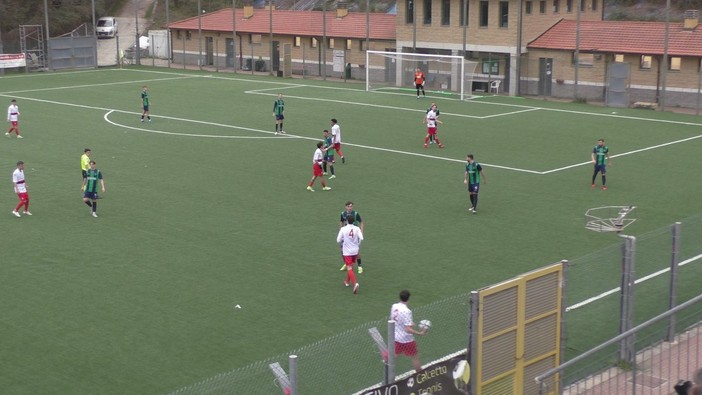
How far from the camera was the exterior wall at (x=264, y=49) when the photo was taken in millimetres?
→ 63031

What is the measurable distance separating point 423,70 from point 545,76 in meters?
7.07

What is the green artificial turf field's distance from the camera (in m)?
16.7

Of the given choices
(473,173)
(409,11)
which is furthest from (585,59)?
(473,173)

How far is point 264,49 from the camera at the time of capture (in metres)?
68.4

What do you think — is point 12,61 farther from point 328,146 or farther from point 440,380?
point 440,380

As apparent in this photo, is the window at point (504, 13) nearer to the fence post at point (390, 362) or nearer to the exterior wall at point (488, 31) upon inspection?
the exterior wall at point (488, 31)

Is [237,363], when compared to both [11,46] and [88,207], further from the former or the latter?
[11,46]

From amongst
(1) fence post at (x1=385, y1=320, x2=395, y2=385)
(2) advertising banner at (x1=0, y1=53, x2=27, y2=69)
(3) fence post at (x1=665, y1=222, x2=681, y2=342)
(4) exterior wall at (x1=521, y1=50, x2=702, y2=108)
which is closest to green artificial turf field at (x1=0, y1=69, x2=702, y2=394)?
(3) fence post at (x1=665, y1=222, x2=681, y2=342)

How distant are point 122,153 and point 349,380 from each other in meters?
24.8

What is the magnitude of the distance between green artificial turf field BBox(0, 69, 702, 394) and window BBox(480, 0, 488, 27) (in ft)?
29.5

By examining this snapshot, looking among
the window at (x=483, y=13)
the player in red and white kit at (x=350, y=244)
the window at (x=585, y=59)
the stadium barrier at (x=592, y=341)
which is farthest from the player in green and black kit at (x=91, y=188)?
the window at (x=483, y=13)

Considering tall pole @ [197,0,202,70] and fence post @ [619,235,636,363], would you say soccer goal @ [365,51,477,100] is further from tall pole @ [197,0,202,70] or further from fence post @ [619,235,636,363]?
fence post @ [619,235,636,363]

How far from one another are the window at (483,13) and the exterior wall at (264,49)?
24.7 ft

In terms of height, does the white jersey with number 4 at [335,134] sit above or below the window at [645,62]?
below
